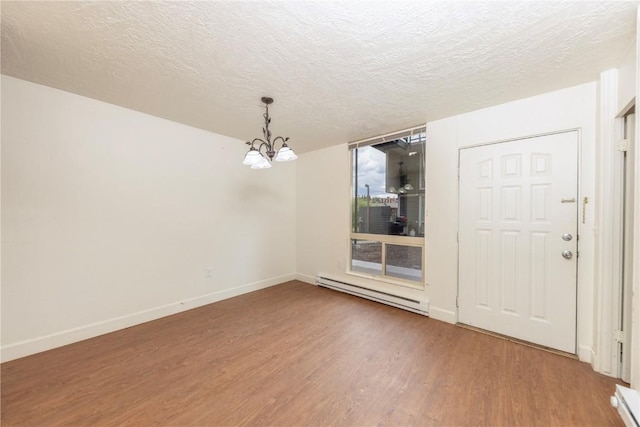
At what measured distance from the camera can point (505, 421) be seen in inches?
59.8

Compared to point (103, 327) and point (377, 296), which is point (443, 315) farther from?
point (103, 327)

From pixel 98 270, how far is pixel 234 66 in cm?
261

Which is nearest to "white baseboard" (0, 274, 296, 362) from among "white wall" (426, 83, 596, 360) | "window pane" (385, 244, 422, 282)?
"window pane" (385, 244, 422, 282)

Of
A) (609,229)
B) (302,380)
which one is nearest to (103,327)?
(302,380)

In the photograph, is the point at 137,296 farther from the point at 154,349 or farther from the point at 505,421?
the point at 505,421

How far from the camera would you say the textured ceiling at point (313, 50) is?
4.69 ft

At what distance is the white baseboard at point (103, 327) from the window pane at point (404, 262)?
96.0 inches

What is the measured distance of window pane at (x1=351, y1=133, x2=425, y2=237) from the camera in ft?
11.1

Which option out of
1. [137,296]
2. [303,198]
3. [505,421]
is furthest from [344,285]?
[137,296]

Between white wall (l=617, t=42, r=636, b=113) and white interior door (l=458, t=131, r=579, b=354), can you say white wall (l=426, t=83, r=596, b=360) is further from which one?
white wall (l=617, t=42, r=636, b=113)

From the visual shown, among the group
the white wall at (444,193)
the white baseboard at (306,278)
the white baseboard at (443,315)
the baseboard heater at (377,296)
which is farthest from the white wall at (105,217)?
the white baseboard at (443,315)

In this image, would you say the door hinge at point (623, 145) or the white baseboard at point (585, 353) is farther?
the white baseboard at point (585, 353)

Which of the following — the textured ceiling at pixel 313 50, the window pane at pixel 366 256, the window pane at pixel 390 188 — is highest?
the textured ceiling at pixel 313 50

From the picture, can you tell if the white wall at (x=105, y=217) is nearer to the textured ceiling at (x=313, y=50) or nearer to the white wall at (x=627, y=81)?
the textured ceiling at (x=313, y=50)
